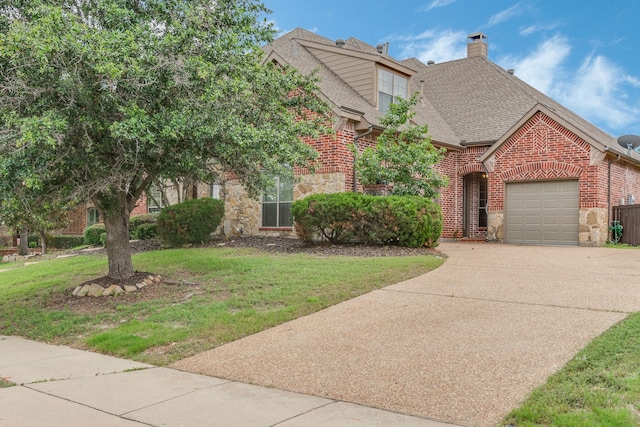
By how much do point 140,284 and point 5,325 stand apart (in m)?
2.17

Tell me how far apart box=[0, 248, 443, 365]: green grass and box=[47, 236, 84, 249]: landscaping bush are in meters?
14.9

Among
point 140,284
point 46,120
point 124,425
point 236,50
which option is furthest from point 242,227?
point 124,425

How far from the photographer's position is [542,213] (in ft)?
57.2

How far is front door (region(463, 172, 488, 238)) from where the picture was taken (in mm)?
19922

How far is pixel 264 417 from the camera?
4035 millimetres

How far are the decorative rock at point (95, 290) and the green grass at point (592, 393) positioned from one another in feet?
24.3

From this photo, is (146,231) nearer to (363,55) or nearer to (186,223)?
(186,223)

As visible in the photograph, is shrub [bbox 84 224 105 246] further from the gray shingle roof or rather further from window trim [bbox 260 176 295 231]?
the gray shingle roof

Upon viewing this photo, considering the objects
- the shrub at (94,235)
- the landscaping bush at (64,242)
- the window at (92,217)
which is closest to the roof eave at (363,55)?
the shrub at (94,235)

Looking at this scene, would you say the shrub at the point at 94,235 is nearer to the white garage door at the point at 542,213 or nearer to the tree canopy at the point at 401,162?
the tree canopy at the point at 401,162

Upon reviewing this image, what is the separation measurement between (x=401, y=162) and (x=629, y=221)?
8.54 m

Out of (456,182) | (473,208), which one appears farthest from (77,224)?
(473,208)

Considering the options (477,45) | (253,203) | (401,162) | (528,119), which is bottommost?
(253,203)

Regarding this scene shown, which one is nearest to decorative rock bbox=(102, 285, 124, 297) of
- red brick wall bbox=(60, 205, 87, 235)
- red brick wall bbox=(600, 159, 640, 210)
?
red brick wall bbox=(600, 159, 640, 210)
